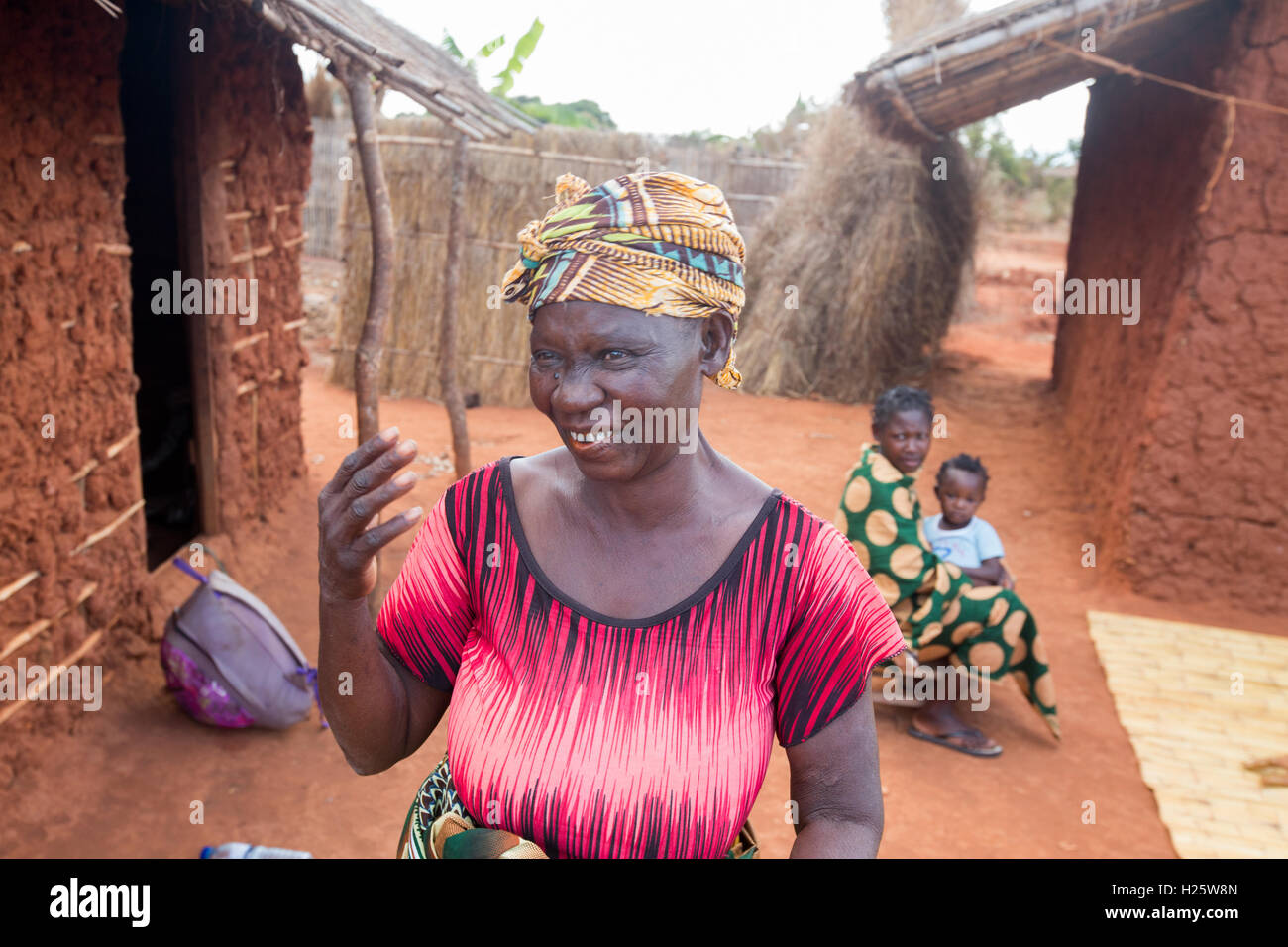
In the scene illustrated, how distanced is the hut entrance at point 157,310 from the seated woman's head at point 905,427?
390 cm

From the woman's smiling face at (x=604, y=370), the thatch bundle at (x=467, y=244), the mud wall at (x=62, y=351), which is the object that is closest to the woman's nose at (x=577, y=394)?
the woman's smiling face at (x=604, y=370)

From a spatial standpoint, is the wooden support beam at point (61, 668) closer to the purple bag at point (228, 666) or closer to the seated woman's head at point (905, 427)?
the purple bag at point (228, 666)

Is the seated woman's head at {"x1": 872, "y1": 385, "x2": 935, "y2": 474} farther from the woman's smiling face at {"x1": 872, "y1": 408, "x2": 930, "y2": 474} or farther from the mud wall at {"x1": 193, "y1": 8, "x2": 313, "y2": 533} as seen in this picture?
the mud wall at {"x1": 193, "y1": 8, "x2": 313, "y2": 533}

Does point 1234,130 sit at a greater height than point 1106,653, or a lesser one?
greater

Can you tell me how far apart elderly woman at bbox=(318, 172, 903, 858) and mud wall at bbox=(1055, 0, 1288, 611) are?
5.04 m

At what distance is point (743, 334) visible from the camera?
12.3 metres

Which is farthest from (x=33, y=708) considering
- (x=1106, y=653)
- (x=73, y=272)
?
(x=1106, y=653)

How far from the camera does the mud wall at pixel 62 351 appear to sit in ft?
12.1

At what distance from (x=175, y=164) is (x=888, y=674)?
4425mm

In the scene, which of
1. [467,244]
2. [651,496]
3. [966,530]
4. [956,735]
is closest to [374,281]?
[966,530]

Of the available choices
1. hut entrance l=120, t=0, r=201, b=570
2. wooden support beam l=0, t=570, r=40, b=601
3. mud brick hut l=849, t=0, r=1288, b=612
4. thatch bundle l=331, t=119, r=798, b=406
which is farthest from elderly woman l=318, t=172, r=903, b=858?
thatch bundle l=331, t=119, r=798, b=406

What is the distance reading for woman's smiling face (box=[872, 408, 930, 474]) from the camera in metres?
4.36

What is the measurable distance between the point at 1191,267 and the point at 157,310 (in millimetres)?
5810

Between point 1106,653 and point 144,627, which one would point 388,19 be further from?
point 1106,653
